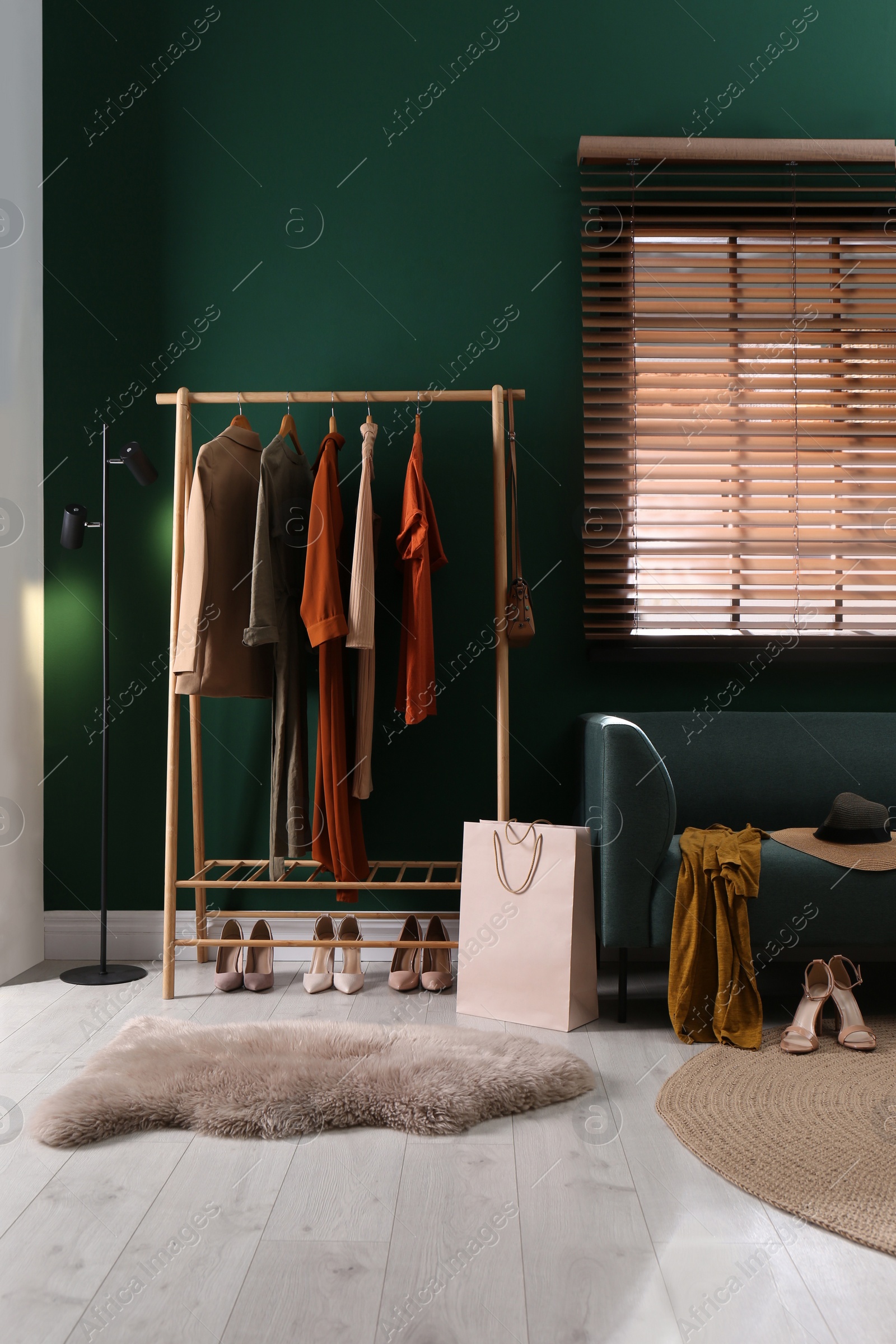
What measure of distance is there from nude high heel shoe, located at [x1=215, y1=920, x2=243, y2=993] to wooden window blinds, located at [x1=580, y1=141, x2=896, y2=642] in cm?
139

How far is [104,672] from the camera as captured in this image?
9.19ft

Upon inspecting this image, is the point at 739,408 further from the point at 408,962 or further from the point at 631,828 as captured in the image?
the point at 408,962

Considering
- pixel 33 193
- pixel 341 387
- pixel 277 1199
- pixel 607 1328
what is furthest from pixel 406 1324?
pixel 33 193

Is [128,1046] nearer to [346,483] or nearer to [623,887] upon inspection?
[623,887]

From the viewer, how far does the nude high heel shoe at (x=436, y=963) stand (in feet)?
8.55

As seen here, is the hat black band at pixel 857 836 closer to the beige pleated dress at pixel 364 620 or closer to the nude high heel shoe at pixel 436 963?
the nude high heel shoe at pixel 436 963

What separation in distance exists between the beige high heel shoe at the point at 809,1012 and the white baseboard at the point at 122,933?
1087mm

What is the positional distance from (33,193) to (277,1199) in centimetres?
289

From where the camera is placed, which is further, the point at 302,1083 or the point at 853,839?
the point at 853,839

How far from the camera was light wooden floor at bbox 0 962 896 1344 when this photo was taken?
1210 millimetres

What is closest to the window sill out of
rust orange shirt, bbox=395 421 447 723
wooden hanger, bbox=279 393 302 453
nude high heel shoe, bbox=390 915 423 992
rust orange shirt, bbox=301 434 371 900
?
rust orange shirt, bbox=395 421 447 723

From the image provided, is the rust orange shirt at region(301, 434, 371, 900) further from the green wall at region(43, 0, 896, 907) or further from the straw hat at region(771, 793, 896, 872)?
the straw hat at region(771, 793, 896, 872)

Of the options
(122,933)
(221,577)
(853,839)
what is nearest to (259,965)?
(122,933)

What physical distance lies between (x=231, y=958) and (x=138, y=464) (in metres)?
1.42
